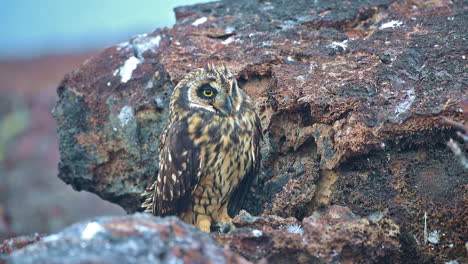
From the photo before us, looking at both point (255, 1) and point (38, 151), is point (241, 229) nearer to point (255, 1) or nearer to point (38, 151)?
point (255, 1)

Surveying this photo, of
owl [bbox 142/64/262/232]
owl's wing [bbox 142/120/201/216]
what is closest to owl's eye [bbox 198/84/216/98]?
owl [bbox 142/64/262/232]

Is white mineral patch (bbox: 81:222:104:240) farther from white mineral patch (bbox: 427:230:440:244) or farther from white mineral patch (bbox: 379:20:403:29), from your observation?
white mineral patch (bbox: 379:20:403:29)

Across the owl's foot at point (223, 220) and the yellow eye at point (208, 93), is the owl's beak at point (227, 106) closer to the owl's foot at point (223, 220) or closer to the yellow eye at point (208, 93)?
the yellow eye at point (208, 93)

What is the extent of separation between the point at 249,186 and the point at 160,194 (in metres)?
0.67

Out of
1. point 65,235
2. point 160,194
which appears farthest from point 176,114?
point 65,235

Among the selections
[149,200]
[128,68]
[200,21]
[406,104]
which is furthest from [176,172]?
[200,21]

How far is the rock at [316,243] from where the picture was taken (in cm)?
381

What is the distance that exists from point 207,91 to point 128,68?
128 centimetres

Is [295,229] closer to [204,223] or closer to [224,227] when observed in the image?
[224,227]

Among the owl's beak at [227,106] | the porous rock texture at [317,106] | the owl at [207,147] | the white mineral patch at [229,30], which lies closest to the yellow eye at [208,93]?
the owl at [207,147]

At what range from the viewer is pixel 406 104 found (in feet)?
15.0

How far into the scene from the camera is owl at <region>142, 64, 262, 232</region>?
4.82 meters

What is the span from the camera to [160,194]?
4.97 m

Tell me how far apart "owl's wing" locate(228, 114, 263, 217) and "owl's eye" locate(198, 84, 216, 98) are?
0.38 m
